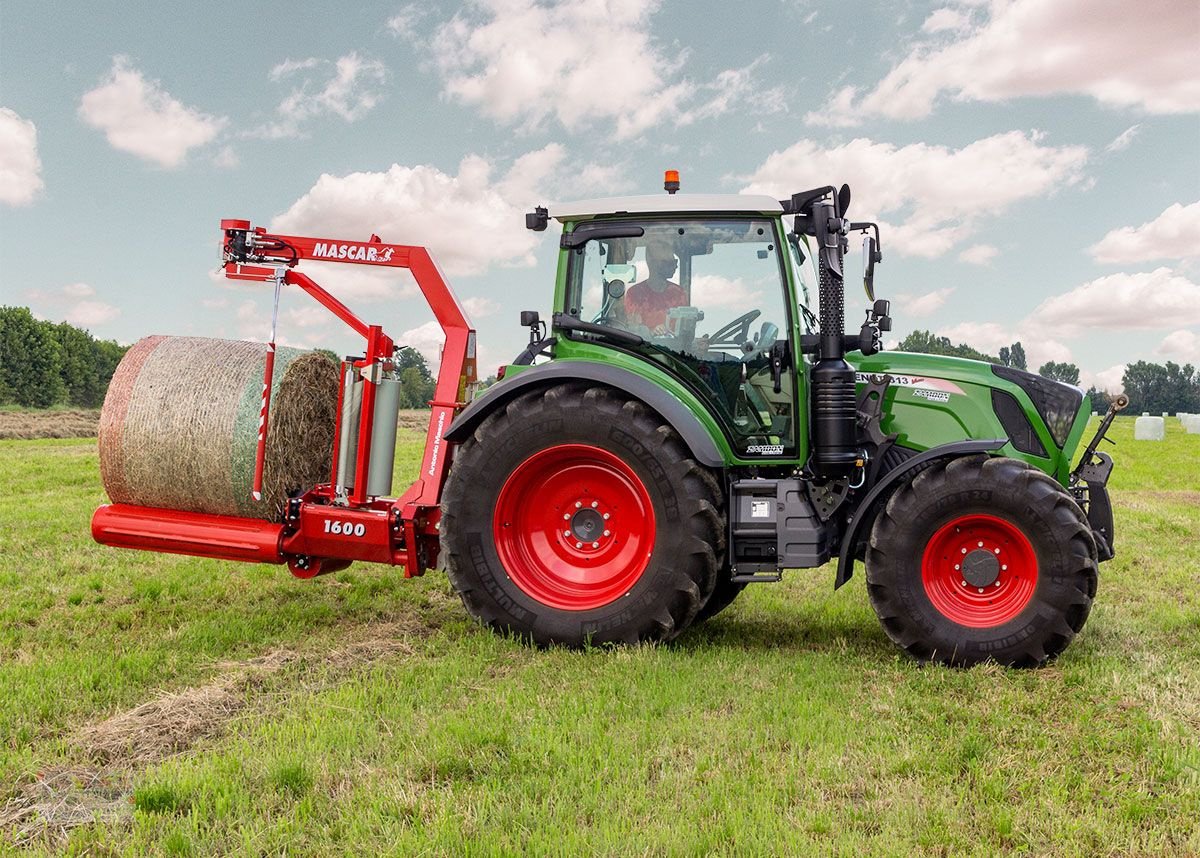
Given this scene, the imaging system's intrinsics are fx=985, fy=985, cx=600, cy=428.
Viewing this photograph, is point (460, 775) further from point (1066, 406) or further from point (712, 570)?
point (1066, 406)

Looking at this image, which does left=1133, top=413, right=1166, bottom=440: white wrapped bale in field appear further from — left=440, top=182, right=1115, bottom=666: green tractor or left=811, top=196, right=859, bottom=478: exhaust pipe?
left=811, top=196, right=859, bottom=478: exhaust pipe

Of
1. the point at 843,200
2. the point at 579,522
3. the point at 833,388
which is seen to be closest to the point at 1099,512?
the point at 833,388

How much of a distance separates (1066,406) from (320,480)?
497 cm

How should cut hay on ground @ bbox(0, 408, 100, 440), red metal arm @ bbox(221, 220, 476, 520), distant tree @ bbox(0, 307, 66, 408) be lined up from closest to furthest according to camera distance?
red metal arm @ bbox(221, 220, 476, 520), cut hay on ground @ bbox(0, 408, 100, 440), distant tree @ bbox(0, 307, 66, 408)

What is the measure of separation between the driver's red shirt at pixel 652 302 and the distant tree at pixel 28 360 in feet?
211

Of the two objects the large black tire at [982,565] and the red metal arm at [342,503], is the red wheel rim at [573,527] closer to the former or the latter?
the red metal arm at [342,503]

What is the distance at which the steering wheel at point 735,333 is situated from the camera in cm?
594

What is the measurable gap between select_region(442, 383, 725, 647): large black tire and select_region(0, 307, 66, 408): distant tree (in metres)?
64.1

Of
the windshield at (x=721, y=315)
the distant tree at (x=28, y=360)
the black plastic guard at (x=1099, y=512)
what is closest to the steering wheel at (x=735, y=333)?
the windshield at (x=721, y=315)

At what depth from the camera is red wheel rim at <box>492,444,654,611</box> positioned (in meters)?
5.87

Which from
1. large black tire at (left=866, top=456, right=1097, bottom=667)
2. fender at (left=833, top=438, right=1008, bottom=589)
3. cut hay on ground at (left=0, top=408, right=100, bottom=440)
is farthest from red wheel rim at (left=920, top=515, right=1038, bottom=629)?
cut hay on ground at (left=0, top=408, right=100, bottom=440)

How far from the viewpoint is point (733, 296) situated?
5977 mm

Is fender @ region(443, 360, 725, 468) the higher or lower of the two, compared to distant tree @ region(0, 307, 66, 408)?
lower

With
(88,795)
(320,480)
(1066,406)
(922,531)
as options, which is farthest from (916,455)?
(88,795)
